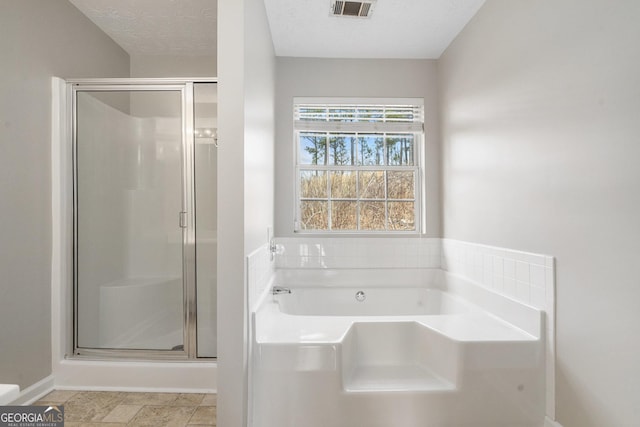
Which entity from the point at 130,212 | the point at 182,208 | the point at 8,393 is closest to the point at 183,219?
the point at 182,208

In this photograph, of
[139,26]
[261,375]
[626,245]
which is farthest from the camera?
[139,26]

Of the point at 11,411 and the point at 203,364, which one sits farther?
the point at 203,364

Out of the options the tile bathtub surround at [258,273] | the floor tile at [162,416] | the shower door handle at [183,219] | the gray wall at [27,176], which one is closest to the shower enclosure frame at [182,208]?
the shower door handle at [183,219]

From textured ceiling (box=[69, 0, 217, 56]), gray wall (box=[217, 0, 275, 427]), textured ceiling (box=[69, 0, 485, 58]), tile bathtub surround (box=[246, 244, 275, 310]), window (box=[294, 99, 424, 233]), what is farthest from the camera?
window (box=[294, 99, 424, 233])

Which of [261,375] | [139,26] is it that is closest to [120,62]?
[139,26]

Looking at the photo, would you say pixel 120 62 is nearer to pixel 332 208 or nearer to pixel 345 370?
pixel 332 208

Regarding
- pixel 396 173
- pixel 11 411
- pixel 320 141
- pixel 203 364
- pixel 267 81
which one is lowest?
pixel 203 364

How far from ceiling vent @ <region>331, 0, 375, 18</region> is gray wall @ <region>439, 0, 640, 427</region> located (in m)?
0.78

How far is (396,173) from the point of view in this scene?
3.24 metres

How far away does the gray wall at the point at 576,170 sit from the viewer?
132 cm

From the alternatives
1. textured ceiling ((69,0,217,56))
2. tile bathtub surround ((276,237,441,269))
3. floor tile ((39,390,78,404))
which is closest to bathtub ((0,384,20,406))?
floor tile ((39,390,78,404))

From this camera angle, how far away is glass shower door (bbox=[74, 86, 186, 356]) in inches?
96.3

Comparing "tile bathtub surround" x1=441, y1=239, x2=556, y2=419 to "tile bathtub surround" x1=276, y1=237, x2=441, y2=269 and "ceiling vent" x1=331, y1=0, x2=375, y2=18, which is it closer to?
"tile bathtub surround" x1=276, y1=237, x2=441, y2=269

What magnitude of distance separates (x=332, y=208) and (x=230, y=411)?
1.93 meters
